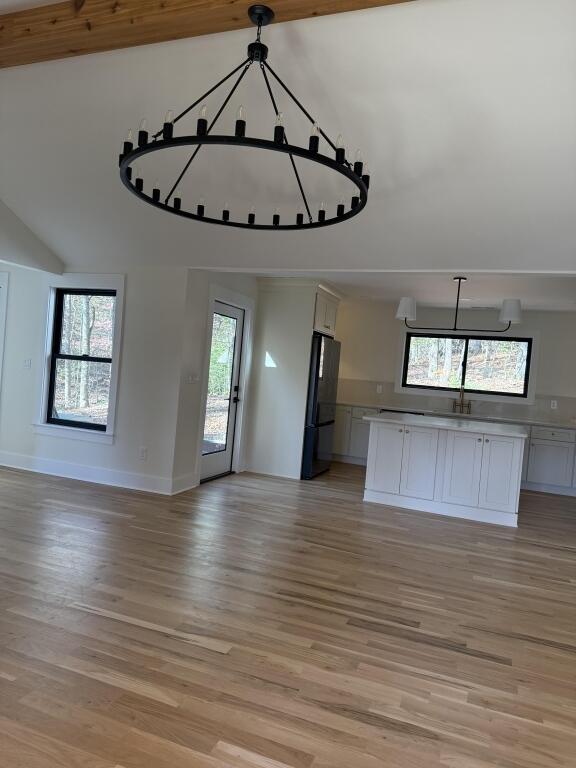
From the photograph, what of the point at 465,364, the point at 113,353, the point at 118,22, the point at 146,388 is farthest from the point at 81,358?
the point at 465,364

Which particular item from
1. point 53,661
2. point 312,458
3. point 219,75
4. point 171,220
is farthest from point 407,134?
point 312,458

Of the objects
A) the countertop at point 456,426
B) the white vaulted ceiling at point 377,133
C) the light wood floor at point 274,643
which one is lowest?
the light wood floor at point 274,643

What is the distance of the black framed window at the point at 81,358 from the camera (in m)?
5.65

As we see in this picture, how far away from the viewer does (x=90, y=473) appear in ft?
18.3

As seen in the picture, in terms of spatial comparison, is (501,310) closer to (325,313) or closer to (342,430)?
(325,313)

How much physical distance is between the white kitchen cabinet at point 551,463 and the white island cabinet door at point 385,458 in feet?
7.76

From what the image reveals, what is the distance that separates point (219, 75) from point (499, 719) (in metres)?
3.58

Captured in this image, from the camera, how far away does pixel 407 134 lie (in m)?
3.30

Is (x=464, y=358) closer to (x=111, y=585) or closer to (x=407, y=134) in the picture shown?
(x=407, y=134)

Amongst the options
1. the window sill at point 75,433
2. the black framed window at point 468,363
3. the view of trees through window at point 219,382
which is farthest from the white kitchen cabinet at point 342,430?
the window sill at point 75,433

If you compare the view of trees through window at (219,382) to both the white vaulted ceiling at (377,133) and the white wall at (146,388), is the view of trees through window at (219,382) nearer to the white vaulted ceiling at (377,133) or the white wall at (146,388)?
the white wall at (146,388)

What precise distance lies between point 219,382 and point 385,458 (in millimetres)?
2016

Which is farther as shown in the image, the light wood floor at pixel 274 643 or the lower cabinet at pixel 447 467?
the lower cabinet at pixel 447 467

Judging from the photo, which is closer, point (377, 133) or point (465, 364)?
point (377, 133)
